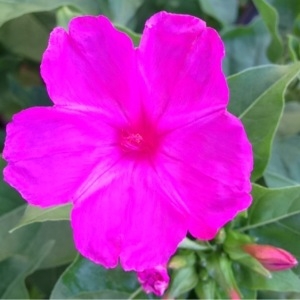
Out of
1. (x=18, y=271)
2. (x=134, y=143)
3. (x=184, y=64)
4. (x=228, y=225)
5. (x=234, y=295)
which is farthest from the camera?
(x=18, y=271)

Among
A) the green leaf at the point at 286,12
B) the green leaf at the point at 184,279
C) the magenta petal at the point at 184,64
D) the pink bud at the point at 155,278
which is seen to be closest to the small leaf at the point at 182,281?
the green leaf at the point at 184,279

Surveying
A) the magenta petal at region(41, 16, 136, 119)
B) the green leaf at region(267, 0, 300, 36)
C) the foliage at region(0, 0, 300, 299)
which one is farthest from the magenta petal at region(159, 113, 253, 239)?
the green leaf at region(267, 0, 300, 36)

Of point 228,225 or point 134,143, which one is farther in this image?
point 228,225

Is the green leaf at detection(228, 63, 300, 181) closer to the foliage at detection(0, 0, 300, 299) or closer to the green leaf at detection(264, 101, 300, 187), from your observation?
the foliage at detection(0, 0, 300, 299)

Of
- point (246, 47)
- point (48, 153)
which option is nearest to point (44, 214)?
point (48, 153)

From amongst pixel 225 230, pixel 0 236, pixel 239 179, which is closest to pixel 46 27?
pixel 0 236

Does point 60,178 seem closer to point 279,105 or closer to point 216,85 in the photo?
point 216,85

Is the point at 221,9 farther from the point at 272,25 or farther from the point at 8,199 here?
the point at 8,199
